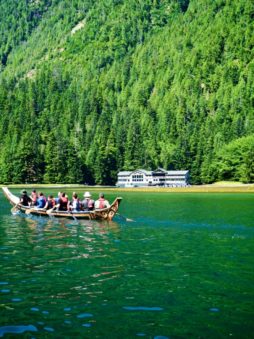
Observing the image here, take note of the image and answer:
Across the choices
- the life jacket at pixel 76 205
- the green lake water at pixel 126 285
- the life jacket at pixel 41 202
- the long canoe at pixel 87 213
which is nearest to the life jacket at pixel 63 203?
the long canoe at pixel 87 213

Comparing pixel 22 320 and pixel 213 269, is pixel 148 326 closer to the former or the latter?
pixel 22 320

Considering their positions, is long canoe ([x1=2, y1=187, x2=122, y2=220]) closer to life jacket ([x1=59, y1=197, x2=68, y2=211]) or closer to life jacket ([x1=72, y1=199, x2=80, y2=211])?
life jacket ([x1=72, y1=199, x2=80, y2=211])

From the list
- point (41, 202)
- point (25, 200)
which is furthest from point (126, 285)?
point (25, 200)

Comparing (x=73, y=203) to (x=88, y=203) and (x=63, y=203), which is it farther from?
(x=63, y=203)

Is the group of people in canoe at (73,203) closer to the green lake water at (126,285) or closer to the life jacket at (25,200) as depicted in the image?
the life jacket at (25,200)

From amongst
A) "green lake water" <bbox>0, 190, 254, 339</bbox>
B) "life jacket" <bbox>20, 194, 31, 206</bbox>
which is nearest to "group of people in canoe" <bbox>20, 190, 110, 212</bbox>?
"life jacket" <bbox>20, 194, 31, 206</bbox>

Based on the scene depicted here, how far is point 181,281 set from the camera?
22844 mm

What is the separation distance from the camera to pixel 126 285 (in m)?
22.0

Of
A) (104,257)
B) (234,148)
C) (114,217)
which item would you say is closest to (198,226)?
(114,217)

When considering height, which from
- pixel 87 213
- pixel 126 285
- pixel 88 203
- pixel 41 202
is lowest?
pixel 126 285

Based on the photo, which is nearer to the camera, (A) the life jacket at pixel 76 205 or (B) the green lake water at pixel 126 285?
(B) the green lake water at pixel 126 285

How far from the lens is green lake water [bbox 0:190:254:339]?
16516 millimetres

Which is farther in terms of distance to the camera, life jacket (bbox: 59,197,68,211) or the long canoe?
life jacket (bbox: 59,197,68,211)

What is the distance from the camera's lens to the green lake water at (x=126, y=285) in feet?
54.2
